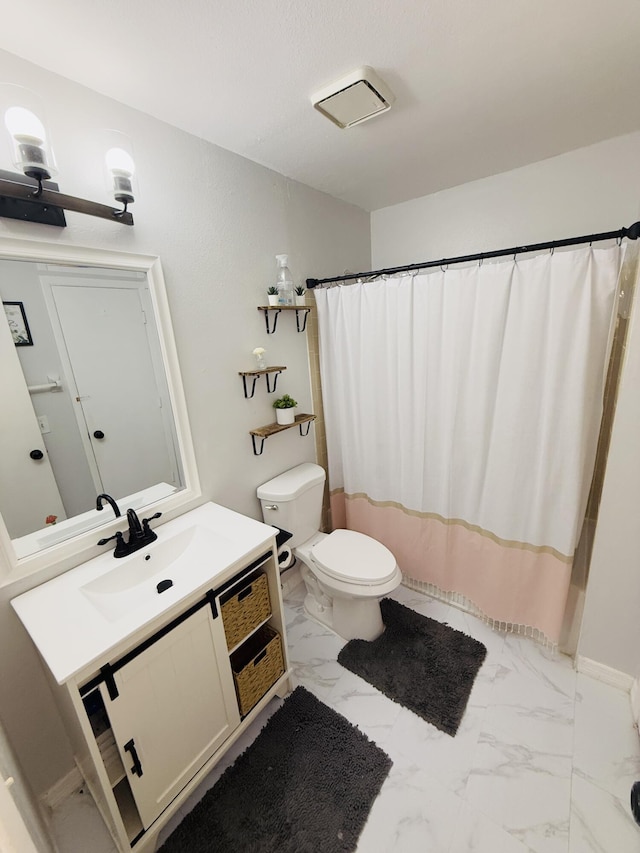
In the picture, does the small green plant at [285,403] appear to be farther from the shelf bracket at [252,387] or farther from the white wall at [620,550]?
the white wall at [620,550]

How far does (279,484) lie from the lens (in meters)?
1.86

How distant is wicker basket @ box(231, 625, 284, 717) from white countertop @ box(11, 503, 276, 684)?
1.49 ft

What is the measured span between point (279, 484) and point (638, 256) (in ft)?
5.69

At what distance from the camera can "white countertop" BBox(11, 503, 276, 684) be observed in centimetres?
88

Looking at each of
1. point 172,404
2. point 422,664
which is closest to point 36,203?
point 172,404

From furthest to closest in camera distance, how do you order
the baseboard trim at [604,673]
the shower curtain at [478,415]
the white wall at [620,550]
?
1. the baseboard trim at [604,673]
2. the shower curtain at [478,415]
3. the white wall at [620,550]

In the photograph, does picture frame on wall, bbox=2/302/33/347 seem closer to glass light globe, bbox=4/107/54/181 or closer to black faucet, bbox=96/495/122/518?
glass light globe, bbox=4/107/54/181

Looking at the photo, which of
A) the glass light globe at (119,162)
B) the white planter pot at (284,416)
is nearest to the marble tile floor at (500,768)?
the white planter pot at (284,416)

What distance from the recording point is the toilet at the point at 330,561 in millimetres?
1628

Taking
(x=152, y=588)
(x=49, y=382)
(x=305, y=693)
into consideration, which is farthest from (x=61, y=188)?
(x=305, y=693)

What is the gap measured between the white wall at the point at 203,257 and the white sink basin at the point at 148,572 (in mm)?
240

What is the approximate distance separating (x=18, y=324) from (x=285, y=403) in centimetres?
111

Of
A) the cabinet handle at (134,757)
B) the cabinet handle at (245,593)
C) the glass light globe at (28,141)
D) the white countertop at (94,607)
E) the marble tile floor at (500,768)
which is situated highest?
the glass light globe at (28,141)

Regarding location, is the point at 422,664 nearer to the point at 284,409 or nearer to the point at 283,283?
the point at 284,409
